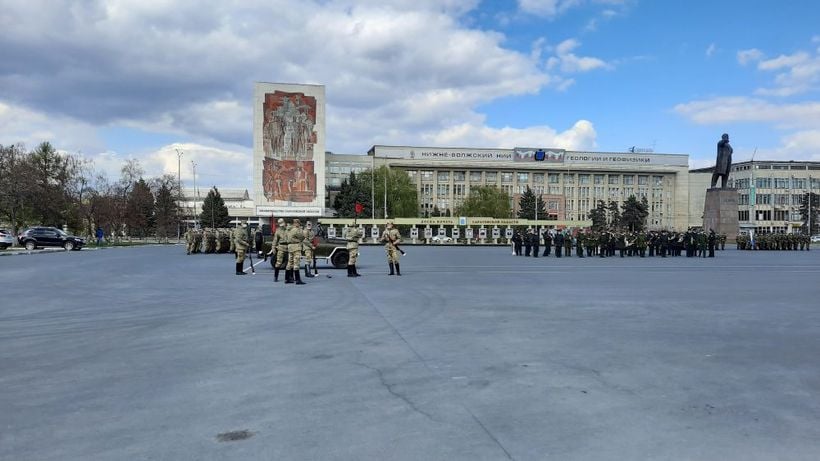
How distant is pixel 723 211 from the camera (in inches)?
2019

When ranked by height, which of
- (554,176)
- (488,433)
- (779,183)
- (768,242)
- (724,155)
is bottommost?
(488,433)

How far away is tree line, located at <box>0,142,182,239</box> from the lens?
49.4 meters

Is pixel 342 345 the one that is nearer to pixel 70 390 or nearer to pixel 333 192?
pixel 70 390

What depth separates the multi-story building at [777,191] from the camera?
121 metres

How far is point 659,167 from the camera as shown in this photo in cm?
13150

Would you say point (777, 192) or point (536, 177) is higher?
point (536, 177)

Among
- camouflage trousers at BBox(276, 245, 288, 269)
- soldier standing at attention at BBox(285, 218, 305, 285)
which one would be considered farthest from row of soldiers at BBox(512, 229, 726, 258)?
soldier standing at attention at BBox(285, 218, 305, 285)

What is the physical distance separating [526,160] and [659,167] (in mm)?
29141

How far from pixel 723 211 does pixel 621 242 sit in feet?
62.0

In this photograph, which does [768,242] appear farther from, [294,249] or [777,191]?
[777,191]

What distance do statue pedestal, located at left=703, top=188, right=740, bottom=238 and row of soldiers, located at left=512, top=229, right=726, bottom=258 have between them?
14657mm

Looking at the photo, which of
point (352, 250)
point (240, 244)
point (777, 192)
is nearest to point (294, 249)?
point (352, 250)

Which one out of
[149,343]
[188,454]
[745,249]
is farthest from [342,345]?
[745,249]

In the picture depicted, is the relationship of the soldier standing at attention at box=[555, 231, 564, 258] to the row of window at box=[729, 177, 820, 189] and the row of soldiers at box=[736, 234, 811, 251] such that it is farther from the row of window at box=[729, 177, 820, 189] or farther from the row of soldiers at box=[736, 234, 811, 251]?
the row of window at box=[729, 177, 820, 189]
